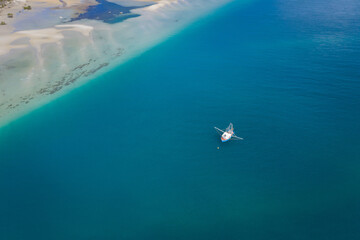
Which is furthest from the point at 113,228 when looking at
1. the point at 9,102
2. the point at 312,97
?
the point at 312,97

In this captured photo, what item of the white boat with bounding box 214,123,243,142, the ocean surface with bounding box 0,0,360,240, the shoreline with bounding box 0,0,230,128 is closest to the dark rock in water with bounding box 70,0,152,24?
the shoreline with bounding box 0,0,230,128

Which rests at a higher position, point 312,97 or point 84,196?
point 312,97

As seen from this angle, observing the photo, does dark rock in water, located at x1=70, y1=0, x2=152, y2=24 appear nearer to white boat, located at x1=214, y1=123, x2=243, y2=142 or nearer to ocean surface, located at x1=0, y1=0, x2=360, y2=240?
ocean surface, located at x1=0, y1=0, x2=360, y2=240

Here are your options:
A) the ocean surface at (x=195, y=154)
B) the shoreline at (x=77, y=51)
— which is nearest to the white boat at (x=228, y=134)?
the ocean surface at (x=195, y=154)

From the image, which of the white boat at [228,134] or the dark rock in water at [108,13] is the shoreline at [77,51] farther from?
the white boat at [228,134]

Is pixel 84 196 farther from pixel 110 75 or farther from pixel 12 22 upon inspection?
pixel 12 22

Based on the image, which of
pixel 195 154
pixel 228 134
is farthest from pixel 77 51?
pixel 228 134

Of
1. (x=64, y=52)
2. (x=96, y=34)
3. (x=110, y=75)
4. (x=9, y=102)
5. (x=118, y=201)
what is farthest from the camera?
(x=96, y=34)
